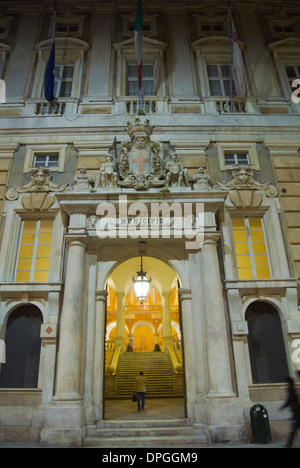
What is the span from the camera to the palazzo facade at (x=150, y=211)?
29.8 ft

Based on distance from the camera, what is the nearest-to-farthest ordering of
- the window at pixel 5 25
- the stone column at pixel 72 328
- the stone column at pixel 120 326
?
the stone column at pixel 72 328 < the window at pixel 5 25 < the stone column at pixel 120 326

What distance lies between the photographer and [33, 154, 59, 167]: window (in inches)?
478

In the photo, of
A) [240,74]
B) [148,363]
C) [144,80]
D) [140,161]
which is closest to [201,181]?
[140,161]

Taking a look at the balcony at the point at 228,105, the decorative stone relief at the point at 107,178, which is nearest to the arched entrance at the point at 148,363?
the decorative stone relief at the point at 107,178

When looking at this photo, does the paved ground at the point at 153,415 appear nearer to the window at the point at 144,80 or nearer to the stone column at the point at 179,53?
the stone column at the point at 179,53

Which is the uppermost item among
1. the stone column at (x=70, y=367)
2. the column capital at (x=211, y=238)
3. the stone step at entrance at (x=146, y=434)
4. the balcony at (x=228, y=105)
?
the balcony at (x=228, y=105)

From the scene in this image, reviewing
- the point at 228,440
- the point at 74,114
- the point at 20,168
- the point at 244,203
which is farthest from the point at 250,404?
the point at 74,114

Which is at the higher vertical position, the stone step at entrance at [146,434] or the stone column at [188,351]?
the stone column at [188,351]

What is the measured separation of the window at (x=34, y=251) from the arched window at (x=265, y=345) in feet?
21.2

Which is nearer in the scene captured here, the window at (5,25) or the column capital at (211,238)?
the column capital at (211,238)

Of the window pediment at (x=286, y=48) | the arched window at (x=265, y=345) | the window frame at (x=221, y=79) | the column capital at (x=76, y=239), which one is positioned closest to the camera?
the arched window at (x=265, y=345)

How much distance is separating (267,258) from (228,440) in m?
5.38

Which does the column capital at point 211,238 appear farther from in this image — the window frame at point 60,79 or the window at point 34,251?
the window frame at point 60,79

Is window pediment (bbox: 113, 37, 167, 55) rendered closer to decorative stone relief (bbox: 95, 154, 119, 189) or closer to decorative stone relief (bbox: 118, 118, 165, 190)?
decorative stone relief (bbox: 118, 118, 165, 190)
